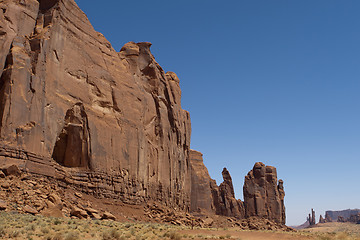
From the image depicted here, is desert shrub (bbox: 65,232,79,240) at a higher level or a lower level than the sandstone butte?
lower

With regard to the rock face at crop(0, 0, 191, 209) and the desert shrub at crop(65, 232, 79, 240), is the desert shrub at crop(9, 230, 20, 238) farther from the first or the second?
the rock face at crop(0, 0, 191, 209)

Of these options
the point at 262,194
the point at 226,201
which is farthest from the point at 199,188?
the point at 262,194

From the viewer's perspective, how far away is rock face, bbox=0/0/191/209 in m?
27.8

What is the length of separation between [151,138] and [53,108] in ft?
56.2

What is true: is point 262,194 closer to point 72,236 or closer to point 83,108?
point 83,108

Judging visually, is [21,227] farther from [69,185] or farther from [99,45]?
[99,45]

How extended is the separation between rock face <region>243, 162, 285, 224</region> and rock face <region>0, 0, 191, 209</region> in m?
40.2

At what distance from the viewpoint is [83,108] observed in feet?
111

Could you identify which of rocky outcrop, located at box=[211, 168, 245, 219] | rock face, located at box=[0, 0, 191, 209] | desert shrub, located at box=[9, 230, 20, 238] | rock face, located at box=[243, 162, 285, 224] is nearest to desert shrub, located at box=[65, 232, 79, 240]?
desert shrub, located at box=[9, 230, 20, 238]

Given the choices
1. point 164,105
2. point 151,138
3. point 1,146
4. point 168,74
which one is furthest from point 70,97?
point 168,74

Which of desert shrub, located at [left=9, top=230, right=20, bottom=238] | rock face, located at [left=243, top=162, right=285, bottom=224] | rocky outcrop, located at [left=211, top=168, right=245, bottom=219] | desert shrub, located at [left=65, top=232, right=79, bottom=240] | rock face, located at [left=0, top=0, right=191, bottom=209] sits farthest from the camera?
rocky outcrop, located at [left=211, top=168, right=245, bottom=219]

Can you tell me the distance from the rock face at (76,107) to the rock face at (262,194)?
4016cm

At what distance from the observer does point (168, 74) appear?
5822 cm

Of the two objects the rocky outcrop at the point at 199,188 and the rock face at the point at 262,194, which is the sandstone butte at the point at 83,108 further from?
the rock face at the point at 262,194
